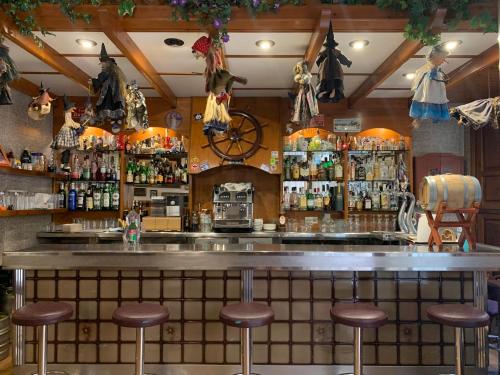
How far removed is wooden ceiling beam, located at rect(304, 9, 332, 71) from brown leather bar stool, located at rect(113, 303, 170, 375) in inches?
97.6

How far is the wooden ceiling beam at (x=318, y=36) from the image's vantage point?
3.27 meters

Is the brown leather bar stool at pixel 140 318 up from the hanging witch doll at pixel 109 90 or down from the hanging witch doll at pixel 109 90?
down

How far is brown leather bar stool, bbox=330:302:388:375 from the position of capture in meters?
2.61

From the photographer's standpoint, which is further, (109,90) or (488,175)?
(488,175)

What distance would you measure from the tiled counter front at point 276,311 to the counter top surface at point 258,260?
0.21 m

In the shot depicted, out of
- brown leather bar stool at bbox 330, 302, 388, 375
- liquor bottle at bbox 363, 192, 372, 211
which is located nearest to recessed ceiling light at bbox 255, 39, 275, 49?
brown leather bar stool at bbox 330, 302, 388, 375

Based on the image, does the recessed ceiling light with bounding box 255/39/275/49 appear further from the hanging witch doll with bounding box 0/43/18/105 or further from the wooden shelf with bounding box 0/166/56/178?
the wooden shelf with bounding box 0/166/56/178

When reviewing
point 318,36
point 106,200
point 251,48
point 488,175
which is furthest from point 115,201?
point 488,175

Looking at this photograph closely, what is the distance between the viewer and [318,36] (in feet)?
11.6

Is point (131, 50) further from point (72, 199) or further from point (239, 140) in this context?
point (72, 199)

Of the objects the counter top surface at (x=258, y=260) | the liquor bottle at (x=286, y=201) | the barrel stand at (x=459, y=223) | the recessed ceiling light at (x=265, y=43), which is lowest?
the counter top surface at (x=258, y=260)

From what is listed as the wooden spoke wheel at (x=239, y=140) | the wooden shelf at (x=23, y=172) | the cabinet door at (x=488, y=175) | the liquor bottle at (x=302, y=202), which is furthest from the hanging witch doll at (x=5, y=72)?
the cabinet door at (x=488, y=175)

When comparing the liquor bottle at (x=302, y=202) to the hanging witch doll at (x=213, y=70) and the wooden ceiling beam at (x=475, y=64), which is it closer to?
the wooden ceiling beam at (x=475, y=64)

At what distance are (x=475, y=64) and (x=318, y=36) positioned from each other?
6.50 ft
